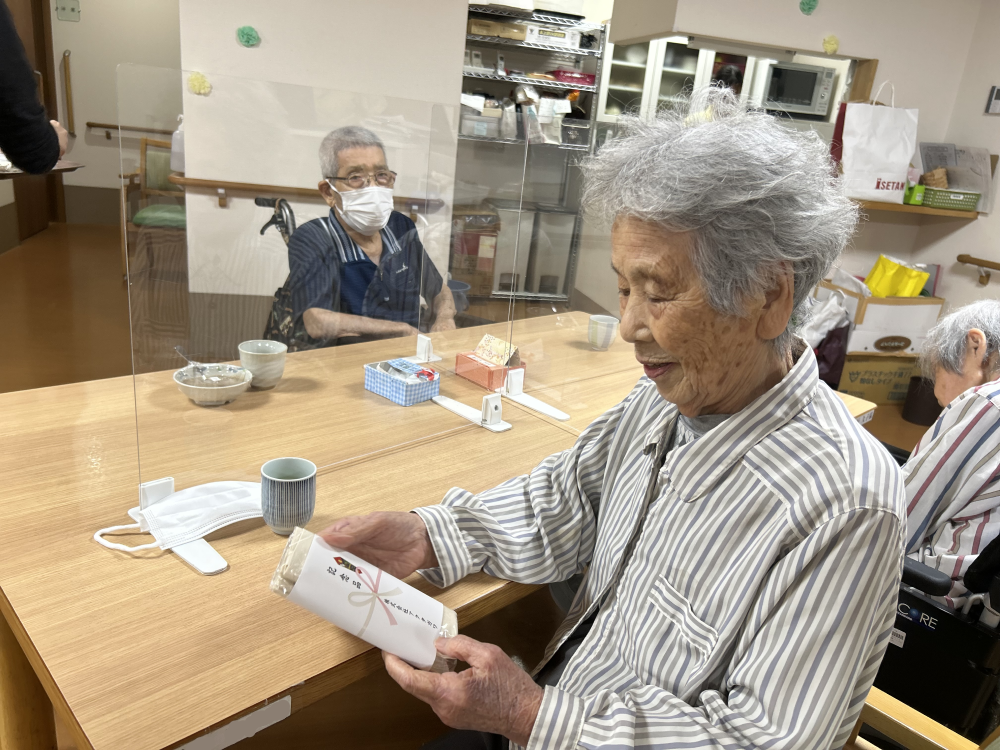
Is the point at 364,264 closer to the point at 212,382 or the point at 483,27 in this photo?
the point at 212,382

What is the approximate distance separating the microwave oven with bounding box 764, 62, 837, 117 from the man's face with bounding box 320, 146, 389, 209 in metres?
3.75

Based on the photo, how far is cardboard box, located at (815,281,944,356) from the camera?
375 centimetres

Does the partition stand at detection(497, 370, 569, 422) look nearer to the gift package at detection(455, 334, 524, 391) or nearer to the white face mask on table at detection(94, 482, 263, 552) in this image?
the gift package at detection(455, 334, 524, 391)

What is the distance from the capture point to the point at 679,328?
2.75ft

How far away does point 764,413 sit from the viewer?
33.4 inches

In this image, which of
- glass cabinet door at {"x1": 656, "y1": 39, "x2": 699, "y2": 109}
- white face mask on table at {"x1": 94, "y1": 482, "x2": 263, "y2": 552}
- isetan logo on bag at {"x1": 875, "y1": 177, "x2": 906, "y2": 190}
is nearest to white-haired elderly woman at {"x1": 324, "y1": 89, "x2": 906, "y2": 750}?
white face mask on table at {"x1": 94, "y1": 482, "x2": 263, "y2": 552}

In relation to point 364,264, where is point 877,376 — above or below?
below

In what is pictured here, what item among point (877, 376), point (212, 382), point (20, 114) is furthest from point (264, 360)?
point (877, 376)

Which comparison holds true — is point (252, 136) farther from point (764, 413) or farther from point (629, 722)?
point (629, 722)

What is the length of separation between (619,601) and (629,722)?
21cm

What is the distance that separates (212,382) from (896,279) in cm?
379

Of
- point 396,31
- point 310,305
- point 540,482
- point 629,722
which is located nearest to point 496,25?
point 396,31

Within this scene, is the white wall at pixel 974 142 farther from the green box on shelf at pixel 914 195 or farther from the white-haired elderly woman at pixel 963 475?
the white-haired elderly woman at pixel 963 475

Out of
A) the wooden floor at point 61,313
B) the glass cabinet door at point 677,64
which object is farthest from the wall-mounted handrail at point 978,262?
the wooden floor at point 61,313
